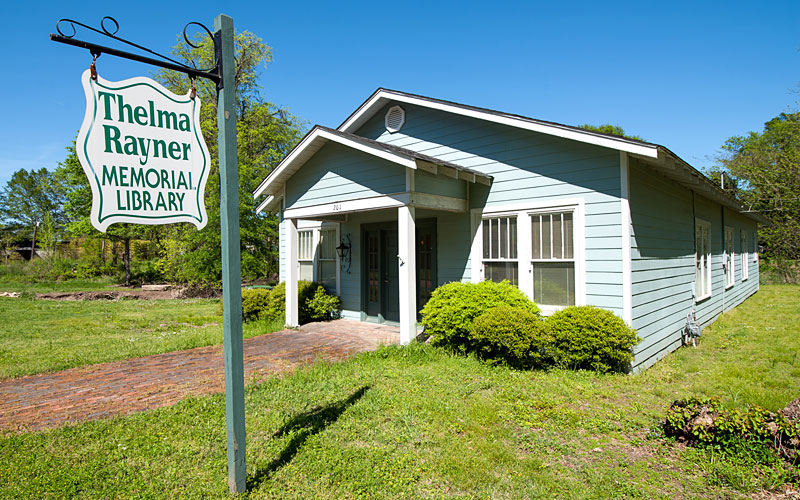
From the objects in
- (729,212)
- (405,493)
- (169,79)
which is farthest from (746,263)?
(169,79)

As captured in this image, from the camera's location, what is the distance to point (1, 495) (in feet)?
10.1

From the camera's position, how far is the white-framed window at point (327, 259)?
430 inches

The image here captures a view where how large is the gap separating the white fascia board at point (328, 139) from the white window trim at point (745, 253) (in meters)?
15.4

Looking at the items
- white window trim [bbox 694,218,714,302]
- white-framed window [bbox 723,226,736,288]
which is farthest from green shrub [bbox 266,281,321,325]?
white-framed window [bbox 723,226,736,288]

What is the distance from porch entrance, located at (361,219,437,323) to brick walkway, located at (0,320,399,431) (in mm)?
1108

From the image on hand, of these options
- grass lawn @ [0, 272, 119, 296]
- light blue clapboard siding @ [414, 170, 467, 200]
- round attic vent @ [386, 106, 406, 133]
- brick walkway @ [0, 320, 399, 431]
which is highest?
round attic vent @ [386, 106, 406, 133]

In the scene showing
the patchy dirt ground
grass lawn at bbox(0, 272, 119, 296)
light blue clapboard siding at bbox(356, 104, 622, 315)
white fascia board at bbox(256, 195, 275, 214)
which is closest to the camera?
light blue clapboard siding at bbox(356, 104, 622, 315)

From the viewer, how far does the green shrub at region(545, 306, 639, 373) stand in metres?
5.94

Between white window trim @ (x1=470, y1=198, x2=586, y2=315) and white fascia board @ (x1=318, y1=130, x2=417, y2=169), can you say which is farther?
white fascia board @ (x1=318, y1=130, x2=417, y2=169)

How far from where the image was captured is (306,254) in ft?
38.2

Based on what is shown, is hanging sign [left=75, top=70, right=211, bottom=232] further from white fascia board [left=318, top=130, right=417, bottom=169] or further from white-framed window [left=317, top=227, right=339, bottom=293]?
white-framed window [left=317, top=227, right=339, bottom=293]

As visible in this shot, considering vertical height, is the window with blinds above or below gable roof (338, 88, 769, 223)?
below

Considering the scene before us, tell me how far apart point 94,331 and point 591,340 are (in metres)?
10.9

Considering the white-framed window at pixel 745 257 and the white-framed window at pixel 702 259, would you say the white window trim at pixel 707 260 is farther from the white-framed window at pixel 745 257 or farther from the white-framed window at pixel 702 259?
the white-framed window at pixel 745 257
